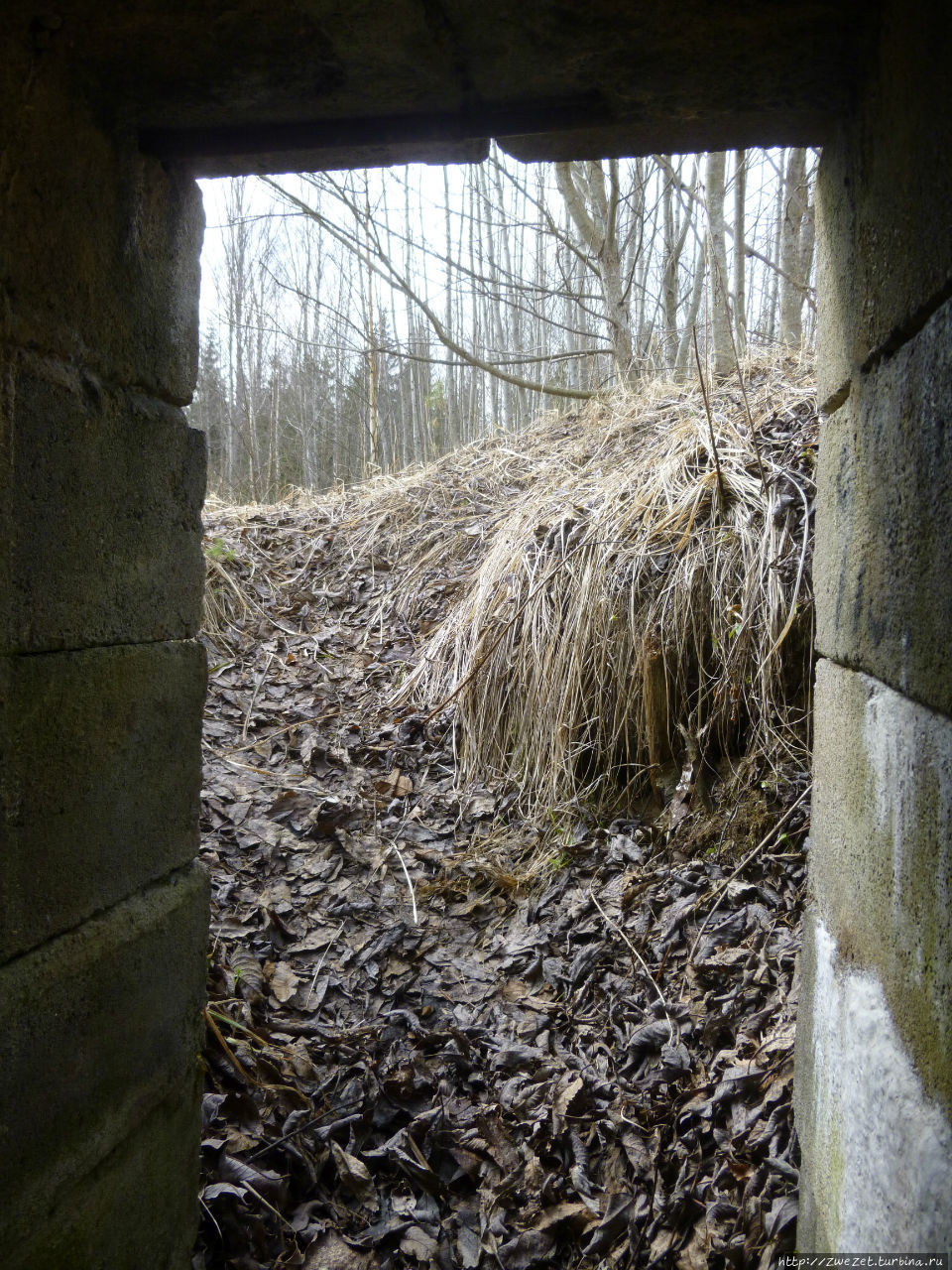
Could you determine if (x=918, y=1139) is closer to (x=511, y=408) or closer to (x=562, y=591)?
(x=562, y=591)

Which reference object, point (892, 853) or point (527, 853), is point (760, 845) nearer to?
point (527, 853)

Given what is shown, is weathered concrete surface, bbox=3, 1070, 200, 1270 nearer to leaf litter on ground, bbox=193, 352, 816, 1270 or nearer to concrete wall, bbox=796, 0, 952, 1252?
leaf litter on ground, bbox=193, 352, 816, 1270

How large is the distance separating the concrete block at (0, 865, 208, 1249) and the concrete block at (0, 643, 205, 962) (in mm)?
70

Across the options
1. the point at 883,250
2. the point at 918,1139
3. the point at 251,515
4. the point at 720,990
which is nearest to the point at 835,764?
the point at 918,1139

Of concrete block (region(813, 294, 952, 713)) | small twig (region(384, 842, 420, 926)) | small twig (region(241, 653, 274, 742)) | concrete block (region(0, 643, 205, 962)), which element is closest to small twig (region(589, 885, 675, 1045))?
small twig (region(384, 842, 420, 926))

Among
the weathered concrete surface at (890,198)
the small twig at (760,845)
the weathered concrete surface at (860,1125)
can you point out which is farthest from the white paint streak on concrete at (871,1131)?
the small twig at (760,845)

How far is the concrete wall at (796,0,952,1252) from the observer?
116 centimetres

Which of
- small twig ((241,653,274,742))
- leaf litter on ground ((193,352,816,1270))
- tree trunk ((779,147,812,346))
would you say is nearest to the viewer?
leaf litter on ground ((193,352,816,1270))

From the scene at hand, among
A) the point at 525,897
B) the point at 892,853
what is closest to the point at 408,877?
the point at 525,897

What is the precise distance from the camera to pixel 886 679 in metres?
1.44

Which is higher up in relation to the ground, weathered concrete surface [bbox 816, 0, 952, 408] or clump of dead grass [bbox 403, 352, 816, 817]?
weathered concrete surface [bbox 816, 0, 952, 408]

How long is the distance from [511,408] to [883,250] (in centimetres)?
1138

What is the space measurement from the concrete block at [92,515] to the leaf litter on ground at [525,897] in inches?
57.4

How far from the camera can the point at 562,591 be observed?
4.12m
